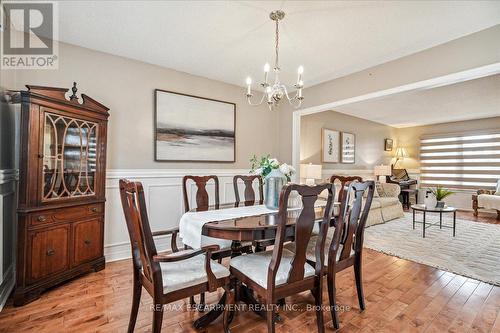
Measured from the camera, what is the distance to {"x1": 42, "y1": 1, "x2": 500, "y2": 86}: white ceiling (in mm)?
2117

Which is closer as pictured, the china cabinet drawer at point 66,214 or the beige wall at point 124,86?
the china cabinet drawer at point 66,214

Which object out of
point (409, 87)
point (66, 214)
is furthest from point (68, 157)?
point (409, 87)

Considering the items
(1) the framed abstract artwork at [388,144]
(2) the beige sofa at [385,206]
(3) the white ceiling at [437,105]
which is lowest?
(2) the beige sofa at [385,206]

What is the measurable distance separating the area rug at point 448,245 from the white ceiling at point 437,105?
220 centimetres

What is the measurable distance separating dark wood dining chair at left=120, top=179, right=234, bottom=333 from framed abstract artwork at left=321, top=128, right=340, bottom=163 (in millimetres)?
4409

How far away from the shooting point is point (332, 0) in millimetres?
2020

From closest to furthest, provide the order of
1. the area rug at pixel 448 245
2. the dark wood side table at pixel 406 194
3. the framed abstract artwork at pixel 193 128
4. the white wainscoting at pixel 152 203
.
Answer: the area rug at pixel 448 245 → the white wainscoting at pixel 152 203 → the framed abstract artwork at pixel 193 128 → the dark wood side table at pixel 406 194

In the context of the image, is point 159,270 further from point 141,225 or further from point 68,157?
point 68,157

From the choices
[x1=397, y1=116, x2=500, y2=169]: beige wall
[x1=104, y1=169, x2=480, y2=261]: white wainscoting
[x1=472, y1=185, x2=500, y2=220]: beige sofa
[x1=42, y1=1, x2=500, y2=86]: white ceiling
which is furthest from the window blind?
[x1=104, y1=169, x2=480, y2=261]: white wainscoting

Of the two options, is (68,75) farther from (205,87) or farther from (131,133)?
(205,87)

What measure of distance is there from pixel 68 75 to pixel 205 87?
1703 mm

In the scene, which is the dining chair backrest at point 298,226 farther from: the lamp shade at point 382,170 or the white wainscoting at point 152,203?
the lamp shade at point 382,170

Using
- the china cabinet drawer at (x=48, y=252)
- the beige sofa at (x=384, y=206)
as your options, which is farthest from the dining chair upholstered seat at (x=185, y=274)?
the beige sofa at (x=384, y=206)

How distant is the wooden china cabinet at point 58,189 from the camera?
83.1 inches
